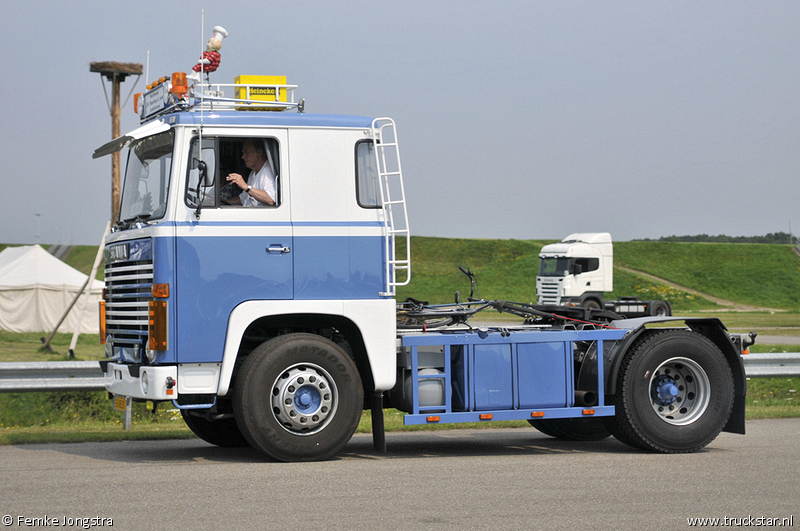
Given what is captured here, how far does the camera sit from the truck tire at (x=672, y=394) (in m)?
8.91

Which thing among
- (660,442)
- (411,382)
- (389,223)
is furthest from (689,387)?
(389,223)

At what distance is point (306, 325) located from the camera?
331 inches

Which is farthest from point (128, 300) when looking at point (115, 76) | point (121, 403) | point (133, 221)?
point (115, 76)

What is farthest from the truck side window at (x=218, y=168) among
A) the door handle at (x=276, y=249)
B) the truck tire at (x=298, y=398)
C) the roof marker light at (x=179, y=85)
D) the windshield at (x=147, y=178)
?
the truck tire at (x=298, y=398)

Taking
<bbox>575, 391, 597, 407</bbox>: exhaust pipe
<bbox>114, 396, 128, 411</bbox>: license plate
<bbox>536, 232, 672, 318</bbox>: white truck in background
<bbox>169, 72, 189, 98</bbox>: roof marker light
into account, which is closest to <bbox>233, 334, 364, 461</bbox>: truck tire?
<bbox>114, 396, 128, 411</bbox>: license plate

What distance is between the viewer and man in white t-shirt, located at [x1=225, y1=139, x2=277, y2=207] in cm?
816

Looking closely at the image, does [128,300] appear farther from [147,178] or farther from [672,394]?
[672,394]

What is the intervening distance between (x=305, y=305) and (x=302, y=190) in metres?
1.05

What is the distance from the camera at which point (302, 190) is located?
27.1 ft

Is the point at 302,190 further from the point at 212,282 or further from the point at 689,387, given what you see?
the point at 689,387

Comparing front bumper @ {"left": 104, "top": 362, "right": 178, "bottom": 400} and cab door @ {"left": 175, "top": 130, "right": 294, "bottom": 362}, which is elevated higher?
cab door @ {"left": 175, "top": 130, "right": 294, "bottom": 362}

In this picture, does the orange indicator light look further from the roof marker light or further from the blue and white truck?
the roof marker light

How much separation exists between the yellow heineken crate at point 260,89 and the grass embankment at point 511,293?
3.89m

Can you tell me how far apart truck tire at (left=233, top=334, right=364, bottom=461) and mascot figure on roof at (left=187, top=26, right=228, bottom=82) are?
105 inches
